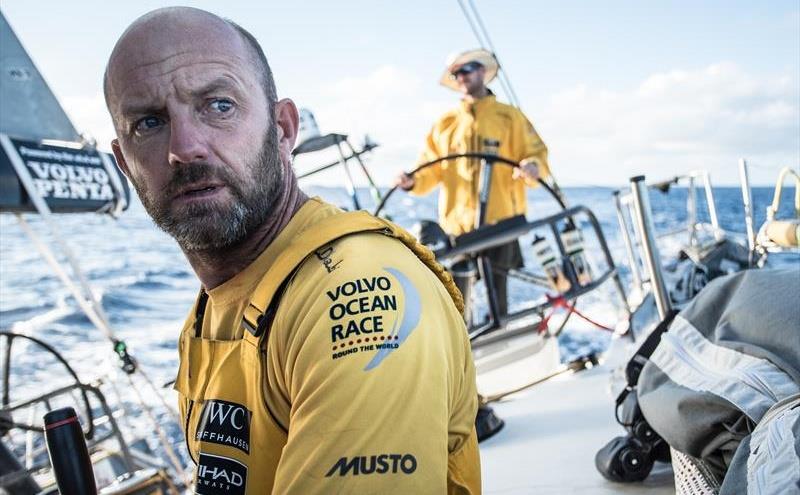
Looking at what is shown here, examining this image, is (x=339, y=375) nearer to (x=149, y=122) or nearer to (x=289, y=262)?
(x=289, y=262)

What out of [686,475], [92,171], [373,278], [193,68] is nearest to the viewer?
[373,278]

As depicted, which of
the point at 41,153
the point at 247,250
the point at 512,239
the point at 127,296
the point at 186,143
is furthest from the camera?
the point at 127,296

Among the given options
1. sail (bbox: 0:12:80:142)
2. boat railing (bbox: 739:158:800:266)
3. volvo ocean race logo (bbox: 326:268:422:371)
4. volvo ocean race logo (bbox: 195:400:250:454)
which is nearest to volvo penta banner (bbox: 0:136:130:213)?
sail (bbox: 0:12:80:142)

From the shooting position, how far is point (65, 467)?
1056 millimetres

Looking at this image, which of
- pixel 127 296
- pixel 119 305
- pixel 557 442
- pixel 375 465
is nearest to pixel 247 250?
pixel 375 465

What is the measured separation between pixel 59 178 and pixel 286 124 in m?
2.12

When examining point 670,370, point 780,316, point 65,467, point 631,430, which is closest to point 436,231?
point 631,430

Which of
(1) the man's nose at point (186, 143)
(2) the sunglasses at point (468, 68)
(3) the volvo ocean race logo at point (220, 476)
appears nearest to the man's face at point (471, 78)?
(2) the sunglasses at point (468, 68)

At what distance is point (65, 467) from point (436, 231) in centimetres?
192

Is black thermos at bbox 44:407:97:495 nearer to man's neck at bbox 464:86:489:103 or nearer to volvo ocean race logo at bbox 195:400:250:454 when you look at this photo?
volvo ocean race logo at bbox 195:400:250:454

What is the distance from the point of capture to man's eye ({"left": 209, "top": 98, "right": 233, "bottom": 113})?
104 centimetres

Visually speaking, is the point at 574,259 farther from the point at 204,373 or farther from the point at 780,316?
the point at 204,373

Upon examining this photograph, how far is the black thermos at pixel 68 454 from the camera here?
1051mm

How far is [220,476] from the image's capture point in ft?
2.97
